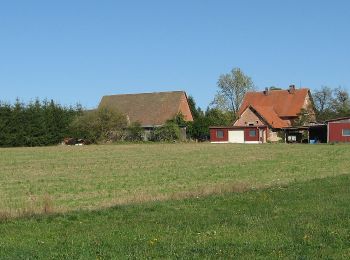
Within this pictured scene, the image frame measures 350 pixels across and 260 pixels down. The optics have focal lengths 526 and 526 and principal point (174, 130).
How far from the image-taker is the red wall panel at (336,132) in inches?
2791

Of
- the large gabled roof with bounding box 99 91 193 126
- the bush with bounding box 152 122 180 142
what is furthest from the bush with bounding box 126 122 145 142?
the large gabled roof with bounding box 99 91 193 126

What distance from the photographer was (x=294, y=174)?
81.1ft

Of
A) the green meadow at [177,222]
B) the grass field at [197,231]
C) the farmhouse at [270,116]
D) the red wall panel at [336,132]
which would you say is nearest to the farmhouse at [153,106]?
the farmhouse at [270,116]

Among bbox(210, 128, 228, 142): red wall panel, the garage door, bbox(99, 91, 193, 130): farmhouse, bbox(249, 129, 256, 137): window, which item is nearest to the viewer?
bbox(249, 129, 256, 137): window

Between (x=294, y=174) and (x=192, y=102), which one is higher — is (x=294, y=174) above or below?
below

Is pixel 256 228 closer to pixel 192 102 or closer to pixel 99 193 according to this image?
pixel 99 193

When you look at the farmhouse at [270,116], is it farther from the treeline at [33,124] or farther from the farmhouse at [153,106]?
the treeline at [33,124]

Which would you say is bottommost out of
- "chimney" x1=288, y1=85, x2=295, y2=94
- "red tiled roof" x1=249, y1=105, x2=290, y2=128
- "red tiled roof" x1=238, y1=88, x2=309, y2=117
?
"red tiled roof" x1=249, y1=105, x2=290, y2=128

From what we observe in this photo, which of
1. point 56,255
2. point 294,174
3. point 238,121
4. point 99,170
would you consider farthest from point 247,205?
point 238,121

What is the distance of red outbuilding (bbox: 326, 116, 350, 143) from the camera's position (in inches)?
2793

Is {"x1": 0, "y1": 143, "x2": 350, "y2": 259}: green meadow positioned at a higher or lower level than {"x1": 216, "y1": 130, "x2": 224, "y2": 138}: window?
lower

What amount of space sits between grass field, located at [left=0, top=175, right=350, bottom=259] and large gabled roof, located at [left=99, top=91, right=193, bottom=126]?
249 feet

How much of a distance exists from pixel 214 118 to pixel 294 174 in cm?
6510

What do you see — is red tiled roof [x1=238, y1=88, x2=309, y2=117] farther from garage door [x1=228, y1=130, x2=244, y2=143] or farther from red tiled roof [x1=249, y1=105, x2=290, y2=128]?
garage door [x1=228, y1=130, x2=244, y2=143]
